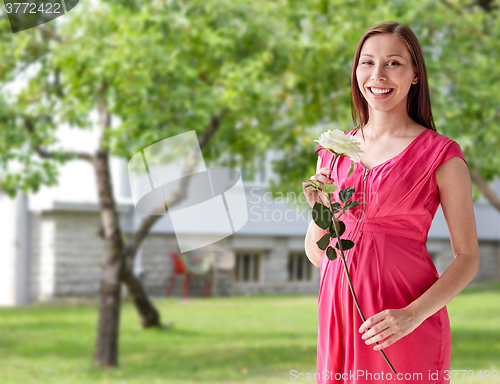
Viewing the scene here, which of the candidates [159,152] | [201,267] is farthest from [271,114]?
[201,267]

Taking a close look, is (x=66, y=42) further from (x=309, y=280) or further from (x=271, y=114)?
(x=309, y=280)

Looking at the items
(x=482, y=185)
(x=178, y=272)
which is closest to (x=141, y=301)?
(x=178, y=272)

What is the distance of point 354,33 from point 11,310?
691 centimetres

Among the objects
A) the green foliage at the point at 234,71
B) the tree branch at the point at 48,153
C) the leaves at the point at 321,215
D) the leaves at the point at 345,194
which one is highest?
the green foliage at the point at 234,71

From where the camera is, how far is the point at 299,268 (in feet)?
39.5

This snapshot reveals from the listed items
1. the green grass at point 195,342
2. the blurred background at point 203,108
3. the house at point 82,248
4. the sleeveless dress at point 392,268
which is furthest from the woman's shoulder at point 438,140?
the house at point 82,248

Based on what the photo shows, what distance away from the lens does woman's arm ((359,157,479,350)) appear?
3.82 feet

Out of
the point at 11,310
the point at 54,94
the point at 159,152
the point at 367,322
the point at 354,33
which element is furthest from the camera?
the point at 11,310

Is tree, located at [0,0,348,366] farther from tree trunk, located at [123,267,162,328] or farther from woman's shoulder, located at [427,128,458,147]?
woman's shoulder, located at [427,128,458,147]

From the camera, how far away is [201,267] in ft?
34.8

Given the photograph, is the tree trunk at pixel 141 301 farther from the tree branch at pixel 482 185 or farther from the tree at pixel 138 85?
the tree branch at pixel 482 185

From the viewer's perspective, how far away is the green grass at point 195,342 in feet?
18.2

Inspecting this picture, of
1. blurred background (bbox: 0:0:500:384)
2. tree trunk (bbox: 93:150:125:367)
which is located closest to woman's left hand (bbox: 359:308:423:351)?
blurred background (bbox: 0:0:500:384)

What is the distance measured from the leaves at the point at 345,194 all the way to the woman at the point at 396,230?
0.04m
